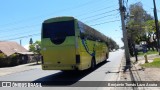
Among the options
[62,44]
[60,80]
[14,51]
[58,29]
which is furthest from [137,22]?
[60,80]

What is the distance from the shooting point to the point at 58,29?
16.3 metres

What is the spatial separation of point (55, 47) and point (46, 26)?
5.32 ft

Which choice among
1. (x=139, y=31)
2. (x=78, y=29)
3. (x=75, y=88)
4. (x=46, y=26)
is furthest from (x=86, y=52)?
(x=139, y=31)

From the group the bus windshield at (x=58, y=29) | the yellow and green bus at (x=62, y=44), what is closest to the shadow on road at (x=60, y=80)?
the yellow and green bus at (x=62, y=44)

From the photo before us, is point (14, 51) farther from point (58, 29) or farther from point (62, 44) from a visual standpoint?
point (62, 44)

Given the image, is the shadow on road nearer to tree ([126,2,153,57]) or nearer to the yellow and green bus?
the yellow and green bus

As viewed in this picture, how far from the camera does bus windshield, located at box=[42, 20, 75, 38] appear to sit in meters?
16.1

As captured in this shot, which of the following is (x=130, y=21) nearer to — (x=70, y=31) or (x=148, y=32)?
(x=148, y=32)

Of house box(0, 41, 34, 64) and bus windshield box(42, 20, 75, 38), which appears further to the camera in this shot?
house box(0, 41, 34, 64)

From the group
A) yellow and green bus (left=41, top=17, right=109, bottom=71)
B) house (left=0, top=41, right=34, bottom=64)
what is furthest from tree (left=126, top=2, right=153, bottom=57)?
yellow and green bus (left=41, top=17, right=109, bottom=71)

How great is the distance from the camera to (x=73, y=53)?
15.8 metres

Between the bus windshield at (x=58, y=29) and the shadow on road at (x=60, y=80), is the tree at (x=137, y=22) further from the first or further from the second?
the bus windshield at (x=58, y=29)

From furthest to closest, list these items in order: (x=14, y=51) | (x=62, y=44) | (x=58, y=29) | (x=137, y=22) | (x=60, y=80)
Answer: (x=137, y=22) → (x=14, y=51) → (x=58, y=29) → (x=62, y=44) → (x=60, y=80)

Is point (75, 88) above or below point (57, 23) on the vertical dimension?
below
